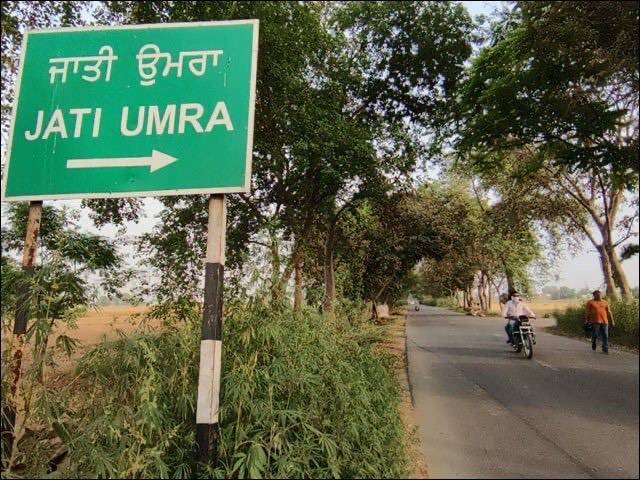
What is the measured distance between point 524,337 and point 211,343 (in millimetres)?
6715

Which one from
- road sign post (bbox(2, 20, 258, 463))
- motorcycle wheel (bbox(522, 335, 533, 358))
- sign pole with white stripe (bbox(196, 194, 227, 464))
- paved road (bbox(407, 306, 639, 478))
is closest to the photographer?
paved road (bbox(407, 306, 639, 478))

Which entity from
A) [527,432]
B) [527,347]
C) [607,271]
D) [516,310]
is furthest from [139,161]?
[516,310]

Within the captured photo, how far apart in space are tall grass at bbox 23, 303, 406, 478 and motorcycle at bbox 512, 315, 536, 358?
15.9ft

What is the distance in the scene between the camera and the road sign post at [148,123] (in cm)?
281

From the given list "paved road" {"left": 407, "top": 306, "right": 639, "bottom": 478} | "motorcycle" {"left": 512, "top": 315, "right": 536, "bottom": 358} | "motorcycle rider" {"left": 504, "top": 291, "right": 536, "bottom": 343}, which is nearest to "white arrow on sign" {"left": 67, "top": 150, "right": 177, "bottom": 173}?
"paved road" {"left": 407, "top": 306, "right": 639, "bottom": 478}

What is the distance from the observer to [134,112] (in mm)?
2889

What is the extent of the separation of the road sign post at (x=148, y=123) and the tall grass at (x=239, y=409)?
30 centimetres

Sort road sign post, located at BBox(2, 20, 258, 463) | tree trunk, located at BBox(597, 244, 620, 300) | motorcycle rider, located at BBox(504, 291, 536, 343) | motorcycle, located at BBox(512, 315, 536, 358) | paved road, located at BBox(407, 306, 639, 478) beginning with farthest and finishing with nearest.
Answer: motorcycle rider, located at BBox(504, 291, 536, 343), motorcycle, located at BBox(512, 315, 536, 358), tree trunk, located at BBox(597, 244, 620, 300), road sign post, located at BBox(2, 20, 258, 463), paved road, located at BBox(407, 306, 639, 478)

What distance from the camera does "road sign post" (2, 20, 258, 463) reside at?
110 inches

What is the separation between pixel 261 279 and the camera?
145 inches

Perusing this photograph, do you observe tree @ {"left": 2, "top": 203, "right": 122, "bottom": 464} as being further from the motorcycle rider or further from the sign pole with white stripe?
the motorcycle rider

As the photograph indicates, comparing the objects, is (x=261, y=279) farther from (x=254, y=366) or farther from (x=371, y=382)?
(x=371, y=382)

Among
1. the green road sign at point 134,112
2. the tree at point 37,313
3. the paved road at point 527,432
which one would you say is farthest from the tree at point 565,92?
the tree at point 37,313

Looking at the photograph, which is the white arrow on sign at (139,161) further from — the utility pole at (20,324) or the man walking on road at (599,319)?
the man walking on road at (599,319)
